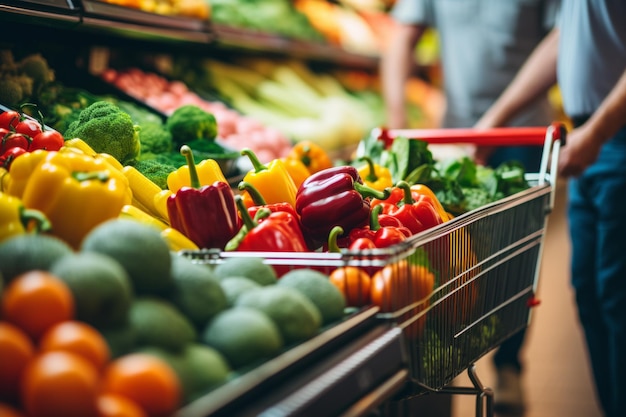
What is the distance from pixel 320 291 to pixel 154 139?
4.34 feet

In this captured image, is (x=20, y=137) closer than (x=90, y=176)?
No

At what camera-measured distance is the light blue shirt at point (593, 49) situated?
2920 millimetres

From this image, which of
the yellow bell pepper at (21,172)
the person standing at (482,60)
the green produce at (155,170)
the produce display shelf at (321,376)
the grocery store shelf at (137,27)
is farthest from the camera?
the person standing at (482,60)

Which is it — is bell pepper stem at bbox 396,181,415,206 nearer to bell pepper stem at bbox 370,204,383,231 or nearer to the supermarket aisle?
bell pepper stem at bbox 370,204,383,231

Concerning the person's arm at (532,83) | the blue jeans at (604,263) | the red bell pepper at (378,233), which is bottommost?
the blue jeans at (604,263)

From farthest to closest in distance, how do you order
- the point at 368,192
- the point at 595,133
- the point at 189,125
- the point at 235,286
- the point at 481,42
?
the point at 481,42 < the point at 595,133 < the point at 189,125 < the point at 368,192 < the point at 235,286

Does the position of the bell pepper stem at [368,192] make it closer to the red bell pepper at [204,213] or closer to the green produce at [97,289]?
the red bell pepper at [204,213]

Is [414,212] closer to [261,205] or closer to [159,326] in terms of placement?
[261,205]

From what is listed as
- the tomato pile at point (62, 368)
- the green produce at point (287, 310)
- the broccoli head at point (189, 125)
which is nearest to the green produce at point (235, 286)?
the green produce at point (287, 310)

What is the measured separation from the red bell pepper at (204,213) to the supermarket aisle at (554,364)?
68.1 inches

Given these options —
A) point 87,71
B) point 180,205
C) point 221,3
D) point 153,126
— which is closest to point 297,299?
point 180,205

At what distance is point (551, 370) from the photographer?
3938 millimetres

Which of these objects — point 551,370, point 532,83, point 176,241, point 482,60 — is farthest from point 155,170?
point 551,370

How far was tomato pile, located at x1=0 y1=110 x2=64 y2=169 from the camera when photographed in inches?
65.4
